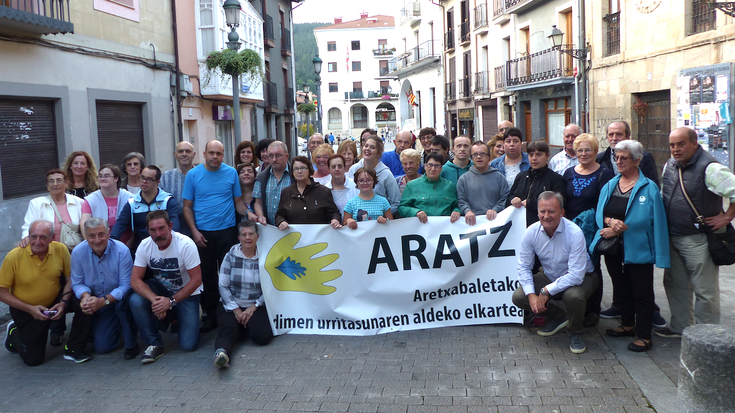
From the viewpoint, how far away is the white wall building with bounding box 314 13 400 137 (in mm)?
81188

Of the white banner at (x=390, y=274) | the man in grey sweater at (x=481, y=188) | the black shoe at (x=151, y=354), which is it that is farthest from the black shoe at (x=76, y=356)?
the man in grey sweater at (x=481, y=188)

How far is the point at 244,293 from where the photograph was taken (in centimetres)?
614

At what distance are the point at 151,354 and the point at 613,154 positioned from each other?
185 inches

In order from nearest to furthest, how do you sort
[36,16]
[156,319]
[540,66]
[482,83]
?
[156,319] < [36,16] < [540,66] < [482,83]

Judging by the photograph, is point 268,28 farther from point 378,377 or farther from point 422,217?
point 378,377

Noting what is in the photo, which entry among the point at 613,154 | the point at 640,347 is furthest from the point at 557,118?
the point at 640,347

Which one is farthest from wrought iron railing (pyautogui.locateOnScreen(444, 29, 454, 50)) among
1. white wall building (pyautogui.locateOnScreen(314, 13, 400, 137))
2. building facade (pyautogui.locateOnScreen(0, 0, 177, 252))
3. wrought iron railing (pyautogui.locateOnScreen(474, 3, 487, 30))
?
white wall building (pyautogui.locateOnScreen(314, 13, 400, 137))

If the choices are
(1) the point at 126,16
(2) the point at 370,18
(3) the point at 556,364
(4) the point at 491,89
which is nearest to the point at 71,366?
(3) the point at 556,364

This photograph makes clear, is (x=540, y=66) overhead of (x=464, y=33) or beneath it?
beneath

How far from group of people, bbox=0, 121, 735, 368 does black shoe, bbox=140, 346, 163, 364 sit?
0.6 inches

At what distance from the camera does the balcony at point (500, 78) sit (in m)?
28.4

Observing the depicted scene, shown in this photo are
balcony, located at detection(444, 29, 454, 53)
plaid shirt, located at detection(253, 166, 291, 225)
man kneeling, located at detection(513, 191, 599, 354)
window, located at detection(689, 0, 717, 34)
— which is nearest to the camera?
man kneeling, located at detection(513, 191, 599, 354)

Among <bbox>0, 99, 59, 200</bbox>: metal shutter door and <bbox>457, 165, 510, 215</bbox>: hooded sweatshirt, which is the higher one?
<bbox>0, 99, 59, 200</bbox>: metal shutter door

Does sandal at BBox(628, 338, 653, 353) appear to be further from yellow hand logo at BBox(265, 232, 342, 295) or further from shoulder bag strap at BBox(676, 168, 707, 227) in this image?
yellow hand logo at BBox(265, 232, 342, 295)
